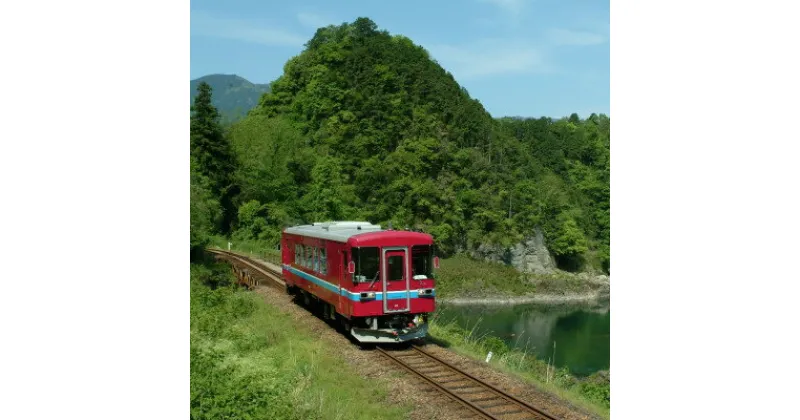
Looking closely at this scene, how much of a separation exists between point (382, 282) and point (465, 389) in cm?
335

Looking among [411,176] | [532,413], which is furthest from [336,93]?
[532,413]

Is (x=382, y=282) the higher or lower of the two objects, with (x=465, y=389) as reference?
higher

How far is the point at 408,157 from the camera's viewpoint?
57375mm

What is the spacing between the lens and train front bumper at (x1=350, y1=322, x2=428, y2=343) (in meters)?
13.7

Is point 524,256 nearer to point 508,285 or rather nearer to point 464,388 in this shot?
point 508,285

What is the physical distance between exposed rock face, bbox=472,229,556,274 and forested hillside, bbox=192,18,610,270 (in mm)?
610

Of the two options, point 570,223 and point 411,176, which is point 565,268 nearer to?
point 570,223

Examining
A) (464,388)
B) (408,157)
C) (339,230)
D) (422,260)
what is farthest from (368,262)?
(408,157)

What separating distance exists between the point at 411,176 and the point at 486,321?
66.5 feet

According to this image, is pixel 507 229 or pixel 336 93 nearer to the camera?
pixel 507 229

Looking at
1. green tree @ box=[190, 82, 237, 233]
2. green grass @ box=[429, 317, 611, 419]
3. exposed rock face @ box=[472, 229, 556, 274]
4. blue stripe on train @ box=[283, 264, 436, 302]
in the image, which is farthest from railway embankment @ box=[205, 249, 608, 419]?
exposed rock face @ box=[472, 229, 556, 274]

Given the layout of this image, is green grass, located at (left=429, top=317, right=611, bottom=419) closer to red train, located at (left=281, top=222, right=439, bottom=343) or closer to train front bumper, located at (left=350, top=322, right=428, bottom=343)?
train front bumper, located at (left=350, top=322, right=428, bottom=343)

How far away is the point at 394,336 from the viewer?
1383 centimetres

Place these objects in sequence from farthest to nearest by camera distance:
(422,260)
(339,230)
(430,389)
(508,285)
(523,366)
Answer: (508,285), (523,366), (339,230), (422,260), (430,389)
